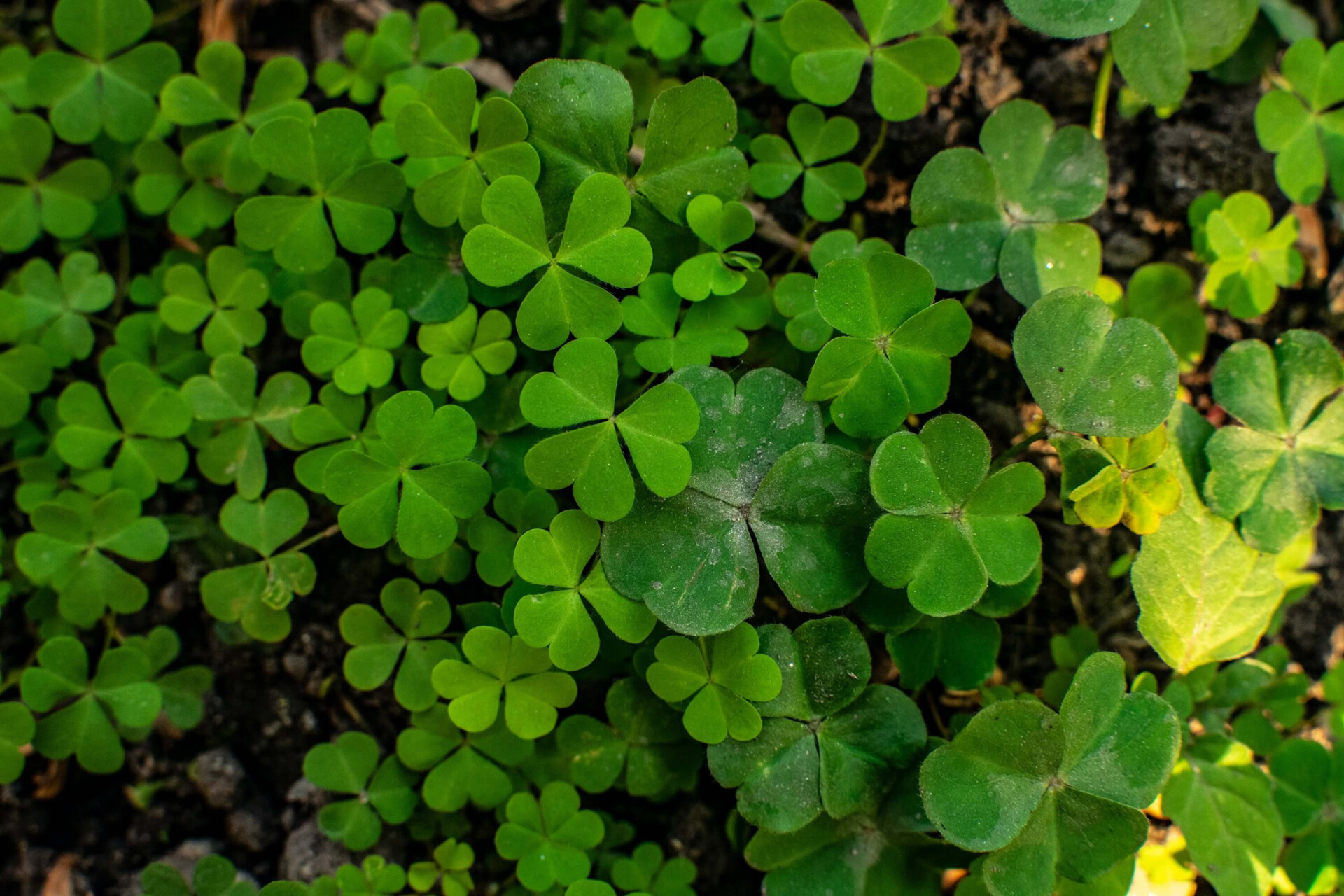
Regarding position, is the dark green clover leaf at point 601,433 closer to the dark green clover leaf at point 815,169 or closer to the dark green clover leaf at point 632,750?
the dark green clover leaf at point 632,750

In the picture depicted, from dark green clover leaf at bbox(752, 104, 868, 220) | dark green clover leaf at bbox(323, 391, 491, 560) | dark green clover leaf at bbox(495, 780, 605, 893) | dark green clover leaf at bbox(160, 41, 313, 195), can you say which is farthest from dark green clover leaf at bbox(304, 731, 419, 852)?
dark green clover leaf at bbox(752, 104, 868, 220)

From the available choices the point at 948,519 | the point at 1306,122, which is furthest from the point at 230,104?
the point at 1306,122

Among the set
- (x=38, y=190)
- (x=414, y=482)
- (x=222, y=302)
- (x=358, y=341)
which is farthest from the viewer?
(x=38, y=190)

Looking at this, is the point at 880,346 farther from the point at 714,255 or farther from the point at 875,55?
the point at 875,55

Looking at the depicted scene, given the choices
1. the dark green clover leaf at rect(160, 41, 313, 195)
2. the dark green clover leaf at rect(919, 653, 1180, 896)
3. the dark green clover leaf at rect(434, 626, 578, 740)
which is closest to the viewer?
the dark green clover leaf at rect(919, 653, 1180, 896)

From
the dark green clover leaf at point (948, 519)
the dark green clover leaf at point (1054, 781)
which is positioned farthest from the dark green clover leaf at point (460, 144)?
the dark green clover leaf at point (1054, 781)

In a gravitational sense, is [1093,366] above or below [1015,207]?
below

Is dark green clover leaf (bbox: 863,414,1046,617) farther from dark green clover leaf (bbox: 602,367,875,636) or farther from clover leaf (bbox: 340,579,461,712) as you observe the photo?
clover leaf (bbox: 340,579,461,712)
